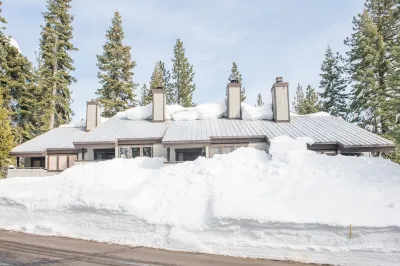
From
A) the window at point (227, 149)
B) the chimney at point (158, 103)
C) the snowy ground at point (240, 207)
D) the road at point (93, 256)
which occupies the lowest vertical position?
the road at point (93, 256)

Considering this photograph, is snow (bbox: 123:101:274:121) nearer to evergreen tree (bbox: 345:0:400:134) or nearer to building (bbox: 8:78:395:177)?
building (bbox: 8:78:395:177)

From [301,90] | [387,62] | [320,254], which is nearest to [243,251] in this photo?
[320,254]

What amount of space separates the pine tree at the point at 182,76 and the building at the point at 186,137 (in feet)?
66.5

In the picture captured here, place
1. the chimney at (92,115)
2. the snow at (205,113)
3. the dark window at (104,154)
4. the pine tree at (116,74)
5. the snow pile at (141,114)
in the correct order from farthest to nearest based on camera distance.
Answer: the pine tree at (116,74) → the chimney at (92,115) → the snow pile at (141,114) → the snow at (205,113) → the dark window at (104,154)

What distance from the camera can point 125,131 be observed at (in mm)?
20672

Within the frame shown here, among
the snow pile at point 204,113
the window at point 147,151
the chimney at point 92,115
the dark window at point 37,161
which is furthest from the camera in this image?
the chimney at point 92,115

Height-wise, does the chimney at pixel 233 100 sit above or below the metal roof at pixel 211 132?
above

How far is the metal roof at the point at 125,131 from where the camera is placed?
19.4m

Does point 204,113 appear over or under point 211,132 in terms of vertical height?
over

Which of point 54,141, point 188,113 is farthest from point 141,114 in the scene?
point 54,141

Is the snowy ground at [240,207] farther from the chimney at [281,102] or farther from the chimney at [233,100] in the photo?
the chimney at [233,100]

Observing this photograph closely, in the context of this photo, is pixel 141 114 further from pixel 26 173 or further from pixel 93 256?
pixel 93 256

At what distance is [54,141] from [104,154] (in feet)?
16.1

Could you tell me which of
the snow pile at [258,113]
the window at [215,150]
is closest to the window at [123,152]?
the window at [215,150]
